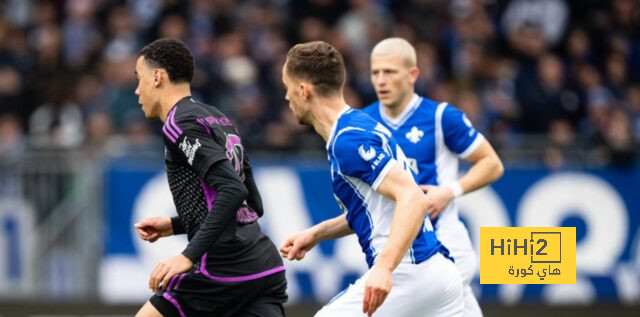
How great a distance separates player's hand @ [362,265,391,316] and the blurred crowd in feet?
25.6

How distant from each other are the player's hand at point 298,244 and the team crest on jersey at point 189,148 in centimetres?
74

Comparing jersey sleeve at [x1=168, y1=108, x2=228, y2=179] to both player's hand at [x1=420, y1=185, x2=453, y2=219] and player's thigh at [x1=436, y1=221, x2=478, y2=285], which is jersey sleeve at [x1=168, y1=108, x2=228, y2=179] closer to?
player's hand at [x1=420, y1=185, x2=453, y2=219]

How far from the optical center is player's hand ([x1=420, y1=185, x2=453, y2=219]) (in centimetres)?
695

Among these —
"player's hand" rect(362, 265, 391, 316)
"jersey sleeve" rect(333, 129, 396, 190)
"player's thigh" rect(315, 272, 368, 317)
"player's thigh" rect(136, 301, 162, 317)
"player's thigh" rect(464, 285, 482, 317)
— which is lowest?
"player's thigh" rect(464, 285, 482, 317)

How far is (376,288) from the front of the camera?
500 cm

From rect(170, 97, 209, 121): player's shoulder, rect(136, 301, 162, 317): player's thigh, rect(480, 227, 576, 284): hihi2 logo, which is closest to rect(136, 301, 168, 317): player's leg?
rect(136, 301, 162, 317): player's thigh

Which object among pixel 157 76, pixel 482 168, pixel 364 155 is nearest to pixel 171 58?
pixel 157 76

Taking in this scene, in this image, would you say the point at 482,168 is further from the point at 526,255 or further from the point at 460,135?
the point at 526,255

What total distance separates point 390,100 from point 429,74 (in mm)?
6873

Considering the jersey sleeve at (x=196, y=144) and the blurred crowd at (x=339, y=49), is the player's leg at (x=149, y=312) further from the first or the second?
the blurred crowd at (x=339, y=49)

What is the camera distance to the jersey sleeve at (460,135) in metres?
7.46

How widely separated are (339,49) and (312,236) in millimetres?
8813

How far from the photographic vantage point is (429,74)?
14.3 metres

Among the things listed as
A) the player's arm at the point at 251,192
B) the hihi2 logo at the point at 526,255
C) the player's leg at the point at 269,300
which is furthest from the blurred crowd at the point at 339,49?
the player's leg at the point at 269,300
